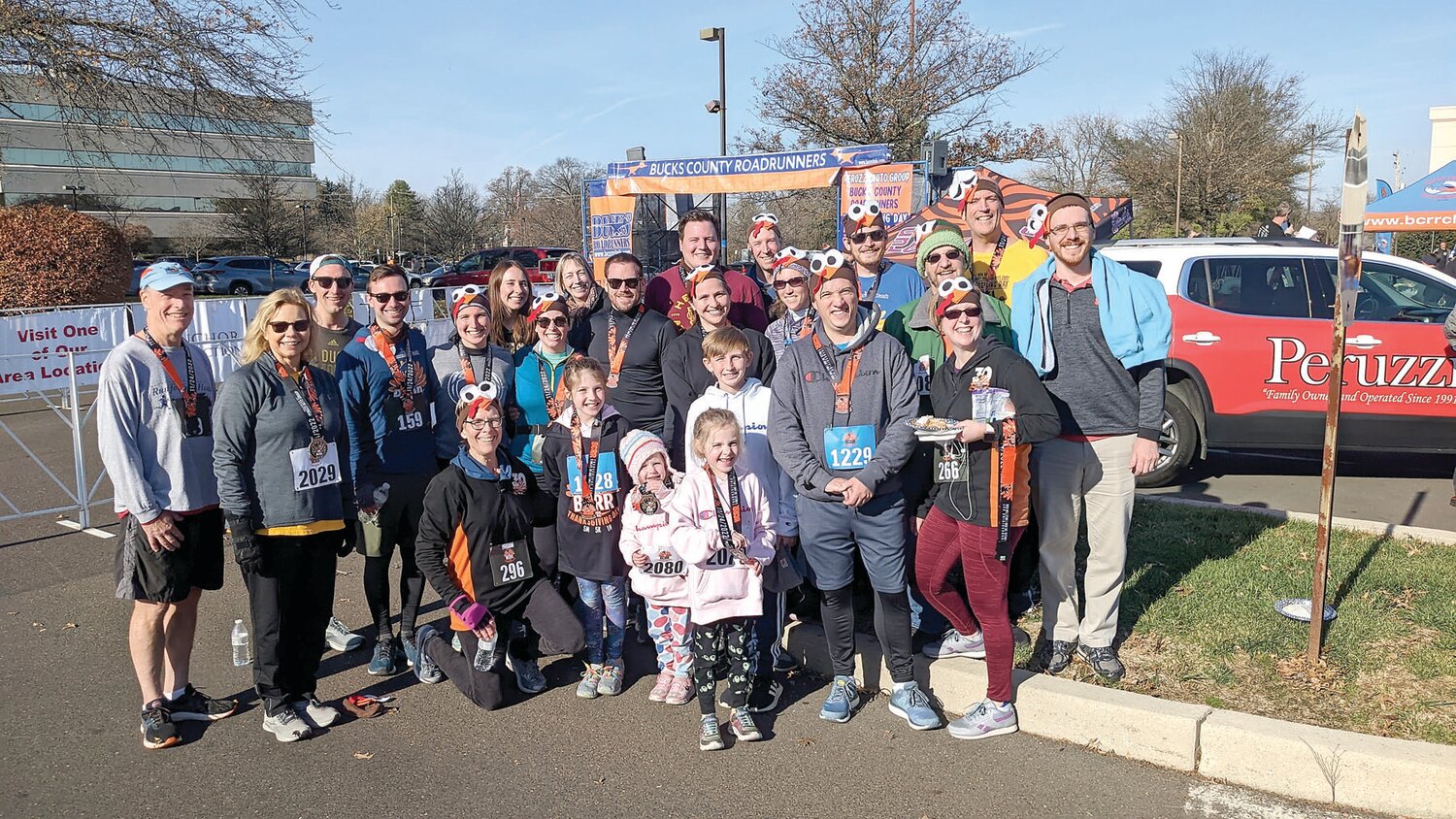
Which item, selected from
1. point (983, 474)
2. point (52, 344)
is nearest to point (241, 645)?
point (983, 474)

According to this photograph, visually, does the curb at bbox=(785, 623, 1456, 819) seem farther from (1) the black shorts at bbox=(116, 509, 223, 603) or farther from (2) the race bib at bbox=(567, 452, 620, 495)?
(1) the black shorts at bbox=(116, 509, 223, 603)

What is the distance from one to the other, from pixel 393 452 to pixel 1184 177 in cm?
3923

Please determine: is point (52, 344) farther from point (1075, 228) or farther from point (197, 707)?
point (1075, 228)

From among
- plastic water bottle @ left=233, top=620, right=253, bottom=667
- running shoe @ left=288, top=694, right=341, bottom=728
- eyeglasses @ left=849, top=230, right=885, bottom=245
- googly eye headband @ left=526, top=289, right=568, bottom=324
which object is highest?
eyeglasses @ left=849, top=230, right=885, bottom=245

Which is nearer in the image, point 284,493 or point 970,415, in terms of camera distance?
point 970,415

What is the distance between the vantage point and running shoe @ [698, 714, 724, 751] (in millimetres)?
4121

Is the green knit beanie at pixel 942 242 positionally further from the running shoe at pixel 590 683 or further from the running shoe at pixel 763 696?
the running shoe at pixel 590 683

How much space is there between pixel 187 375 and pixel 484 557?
58.7 inches

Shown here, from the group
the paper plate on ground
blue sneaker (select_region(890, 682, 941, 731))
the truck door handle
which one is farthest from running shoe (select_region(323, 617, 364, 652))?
the truck door handle

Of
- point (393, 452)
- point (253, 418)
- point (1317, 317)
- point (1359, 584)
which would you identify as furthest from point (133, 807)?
point (1317, 317)

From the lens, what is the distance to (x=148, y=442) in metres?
4.18

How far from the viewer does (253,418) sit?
4.12m

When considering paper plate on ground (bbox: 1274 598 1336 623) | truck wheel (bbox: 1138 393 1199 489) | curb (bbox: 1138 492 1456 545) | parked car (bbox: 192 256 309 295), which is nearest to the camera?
paper plate on ground (bbox: 1274 598 1336 623)

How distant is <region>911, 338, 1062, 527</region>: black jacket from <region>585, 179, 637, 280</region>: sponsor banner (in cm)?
1524
